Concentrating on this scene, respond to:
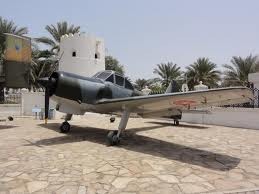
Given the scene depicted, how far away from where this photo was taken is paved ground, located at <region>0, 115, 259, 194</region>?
5.18 meters

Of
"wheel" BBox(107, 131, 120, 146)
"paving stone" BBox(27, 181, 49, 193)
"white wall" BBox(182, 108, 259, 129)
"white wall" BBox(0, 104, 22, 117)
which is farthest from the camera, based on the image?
"white wall" BBox(0, 104, 22, 117)

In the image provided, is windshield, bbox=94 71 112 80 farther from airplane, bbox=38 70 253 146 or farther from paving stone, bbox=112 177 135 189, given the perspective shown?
paving stone, bbox=112 177 135 189

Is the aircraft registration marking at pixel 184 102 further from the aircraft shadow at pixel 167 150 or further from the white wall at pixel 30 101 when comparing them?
the white wall at pixel 30 101

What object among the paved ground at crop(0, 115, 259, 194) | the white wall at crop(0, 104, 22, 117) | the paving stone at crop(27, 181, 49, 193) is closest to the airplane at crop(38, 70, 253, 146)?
the paved ground at crop(0, 115, 259, 194)

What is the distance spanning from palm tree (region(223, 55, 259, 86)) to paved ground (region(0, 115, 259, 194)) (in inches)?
1001

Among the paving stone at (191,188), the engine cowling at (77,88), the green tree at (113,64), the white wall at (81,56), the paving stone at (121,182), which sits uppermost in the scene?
the green tree at (113,64)

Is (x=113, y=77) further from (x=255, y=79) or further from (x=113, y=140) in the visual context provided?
(x=255, y=79)

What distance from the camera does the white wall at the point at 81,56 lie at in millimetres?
22125

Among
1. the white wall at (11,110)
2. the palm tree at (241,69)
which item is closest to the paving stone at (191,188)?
the white wall at (11,110)

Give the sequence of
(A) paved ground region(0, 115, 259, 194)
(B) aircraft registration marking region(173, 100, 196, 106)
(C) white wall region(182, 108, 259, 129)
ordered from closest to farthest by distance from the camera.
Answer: (A) paved ground region(0, 115, 259, 194) → (B) aircraft registration marking region(173, 100, 196, 106) → (C) white wall region(182, 108, 259, 129)

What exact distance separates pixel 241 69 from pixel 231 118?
66.2ft

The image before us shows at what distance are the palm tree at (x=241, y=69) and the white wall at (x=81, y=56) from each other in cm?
1862

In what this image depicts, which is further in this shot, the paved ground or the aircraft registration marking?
the aircraft registration marking

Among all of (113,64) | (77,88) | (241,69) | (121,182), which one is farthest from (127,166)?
(113,64)
